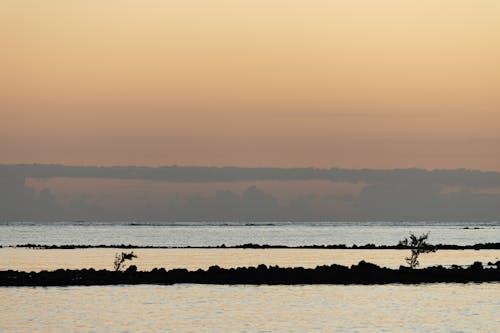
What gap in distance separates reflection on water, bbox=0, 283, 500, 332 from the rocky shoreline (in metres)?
2.82

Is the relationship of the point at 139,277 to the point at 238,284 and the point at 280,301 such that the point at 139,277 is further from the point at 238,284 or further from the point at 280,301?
the point at 280,301

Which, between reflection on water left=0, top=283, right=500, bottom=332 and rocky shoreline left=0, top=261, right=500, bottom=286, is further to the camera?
rocky shoreline left=0, top=261, right=500, bottom=286

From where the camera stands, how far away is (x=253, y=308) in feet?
178

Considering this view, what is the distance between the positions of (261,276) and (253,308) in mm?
18230

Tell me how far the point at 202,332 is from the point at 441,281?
3048 centimetres

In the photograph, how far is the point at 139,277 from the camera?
236 ft

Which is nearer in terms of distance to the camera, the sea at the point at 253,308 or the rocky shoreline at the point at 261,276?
the sea at the point at 253,308

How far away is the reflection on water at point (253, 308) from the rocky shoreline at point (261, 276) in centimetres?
282

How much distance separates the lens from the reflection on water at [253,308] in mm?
Result: 46938

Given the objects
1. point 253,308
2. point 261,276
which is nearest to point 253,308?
point 253,308

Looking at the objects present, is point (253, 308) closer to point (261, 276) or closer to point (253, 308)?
point (253, 308)

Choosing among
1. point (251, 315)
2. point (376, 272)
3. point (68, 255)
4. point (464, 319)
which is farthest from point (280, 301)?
point (68, 255)

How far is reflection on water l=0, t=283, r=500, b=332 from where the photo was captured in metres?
46.9

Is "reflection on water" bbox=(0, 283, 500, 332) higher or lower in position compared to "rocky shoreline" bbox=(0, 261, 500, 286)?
lower
